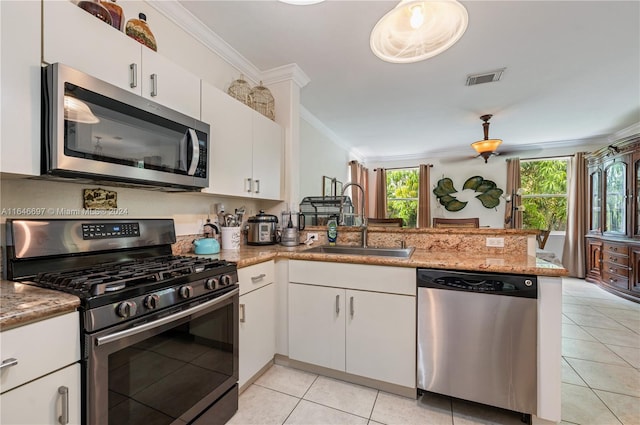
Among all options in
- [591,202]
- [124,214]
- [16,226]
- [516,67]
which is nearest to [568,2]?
[516,67]

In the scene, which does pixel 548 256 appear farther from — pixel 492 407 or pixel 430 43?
pixel 430 43

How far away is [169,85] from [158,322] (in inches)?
48.5

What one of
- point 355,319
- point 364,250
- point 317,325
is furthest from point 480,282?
point 317,325

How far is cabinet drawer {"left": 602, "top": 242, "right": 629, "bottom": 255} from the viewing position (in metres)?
3.76

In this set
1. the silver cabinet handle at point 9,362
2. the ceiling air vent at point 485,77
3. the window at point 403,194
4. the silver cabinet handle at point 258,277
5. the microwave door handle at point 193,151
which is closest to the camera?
the silver cabinet handle at point 9,362

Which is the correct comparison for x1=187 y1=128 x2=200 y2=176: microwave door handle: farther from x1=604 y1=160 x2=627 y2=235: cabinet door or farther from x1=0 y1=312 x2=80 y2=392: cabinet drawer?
x1=604 y1=160 x2=627 y2=235: cabinet door

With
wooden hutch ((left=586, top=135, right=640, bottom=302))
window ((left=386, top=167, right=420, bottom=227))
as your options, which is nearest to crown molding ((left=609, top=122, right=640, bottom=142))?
wooden hutch ((left=586, top=135, right=640, bottom=302))

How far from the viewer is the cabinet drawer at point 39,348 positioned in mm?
745

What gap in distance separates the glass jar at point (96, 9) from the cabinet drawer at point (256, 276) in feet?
4.60

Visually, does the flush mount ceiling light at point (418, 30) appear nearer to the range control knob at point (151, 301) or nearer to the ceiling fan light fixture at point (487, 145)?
the range control knob at point (151, 301)

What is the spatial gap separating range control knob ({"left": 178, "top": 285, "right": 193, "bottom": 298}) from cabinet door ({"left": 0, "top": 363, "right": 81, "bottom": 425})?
38 centimetres

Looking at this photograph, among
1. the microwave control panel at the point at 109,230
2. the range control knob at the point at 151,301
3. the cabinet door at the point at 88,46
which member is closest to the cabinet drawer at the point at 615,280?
the range control knob at the point at 151,301

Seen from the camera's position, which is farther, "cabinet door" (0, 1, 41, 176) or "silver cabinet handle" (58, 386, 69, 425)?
"cabinet door" (0, 1, 41, 176)

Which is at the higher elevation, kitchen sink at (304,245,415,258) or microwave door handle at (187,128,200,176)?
microwave door handle at (187,128,200,176)
